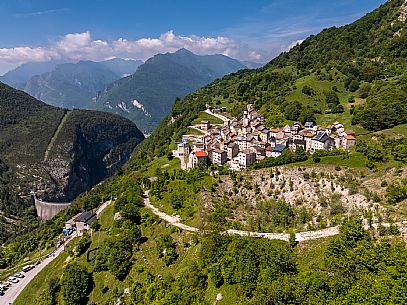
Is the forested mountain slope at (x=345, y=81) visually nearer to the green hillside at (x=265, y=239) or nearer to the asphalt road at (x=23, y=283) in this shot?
the green hillside at (x=265, y=239)

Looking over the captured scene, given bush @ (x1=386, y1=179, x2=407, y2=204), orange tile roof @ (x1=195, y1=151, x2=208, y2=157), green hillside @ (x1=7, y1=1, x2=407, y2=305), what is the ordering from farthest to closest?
orange tile roof @ (x1=195, y1=151, x2=208, y2=157) < bush @ (x1=386, y1=179, x2=407, y2=204) < green hillside @ (x1=7, y1=1, x2=407, y2=305)

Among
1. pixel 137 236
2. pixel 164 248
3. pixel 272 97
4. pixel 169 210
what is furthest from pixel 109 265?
pixel 272 97

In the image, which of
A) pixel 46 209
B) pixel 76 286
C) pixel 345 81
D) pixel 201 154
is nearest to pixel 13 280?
pixel 76 286

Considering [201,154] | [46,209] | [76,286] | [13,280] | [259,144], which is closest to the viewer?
[76,286]

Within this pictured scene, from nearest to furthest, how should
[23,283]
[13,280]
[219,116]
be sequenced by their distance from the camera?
1. [23,283]
2. [13,280]
3. [219,116]

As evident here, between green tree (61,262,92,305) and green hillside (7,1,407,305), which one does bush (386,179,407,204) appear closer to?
green hillside (7,1,407,305)

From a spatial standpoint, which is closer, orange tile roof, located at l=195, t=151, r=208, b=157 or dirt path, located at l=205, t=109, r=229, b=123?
orange tile roof, located at l=195, t=151, r=208, b=157

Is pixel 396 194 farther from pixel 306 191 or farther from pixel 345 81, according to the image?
pixel 345 81

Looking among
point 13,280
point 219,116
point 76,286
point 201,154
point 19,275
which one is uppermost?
point 219,116

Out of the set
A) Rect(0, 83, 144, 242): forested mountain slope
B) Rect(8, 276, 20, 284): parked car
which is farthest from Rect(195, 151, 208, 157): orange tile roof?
Rect(0, 83, 144, 242): forested mountain slope
